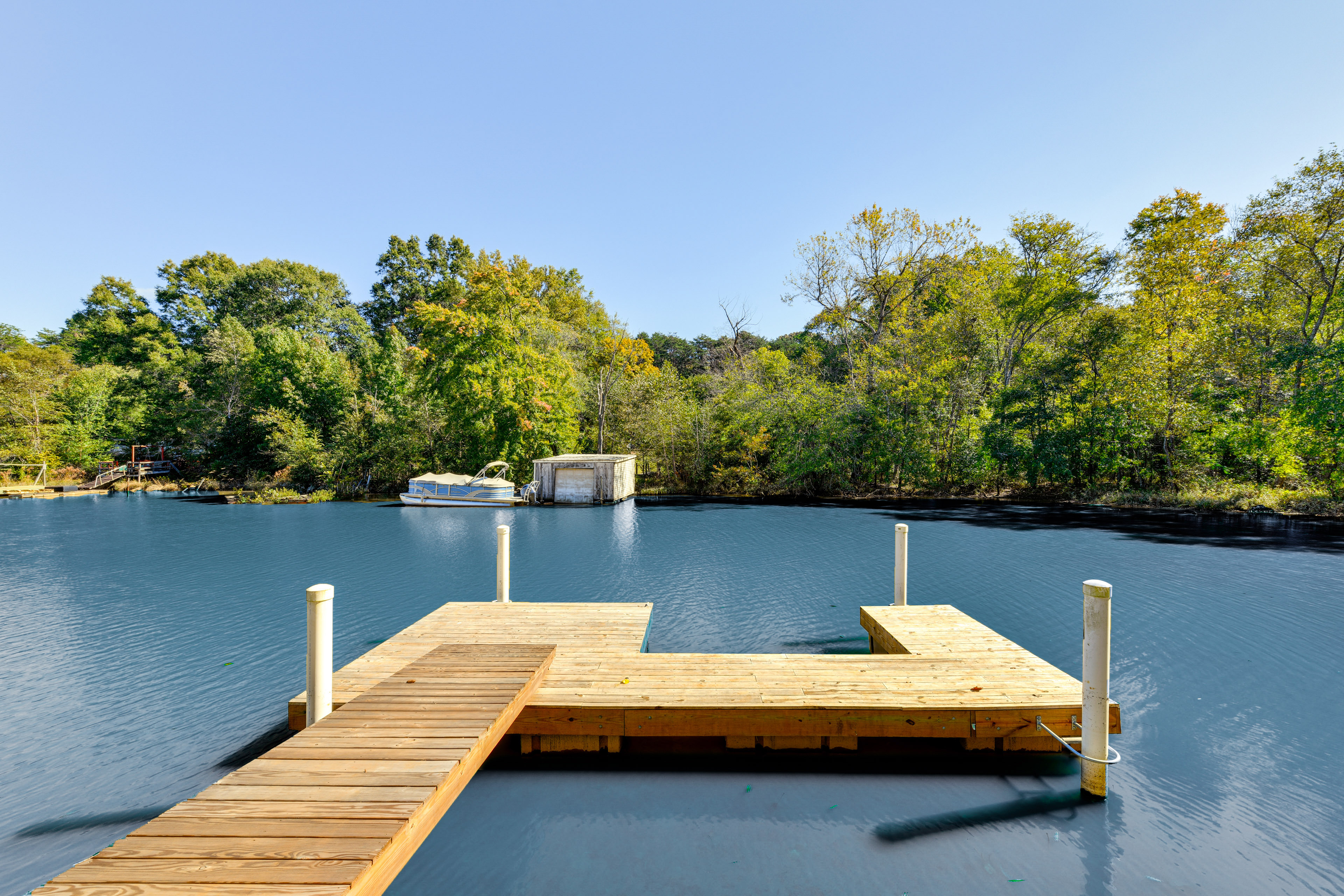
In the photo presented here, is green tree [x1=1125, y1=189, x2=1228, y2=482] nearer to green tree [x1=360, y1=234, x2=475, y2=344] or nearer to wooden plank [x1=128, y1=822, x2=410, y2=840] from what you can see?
wooden plank [x1=128, y1=822, x2=410, y2=840]

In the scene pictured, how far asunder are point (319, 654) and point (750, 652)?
14.9ft

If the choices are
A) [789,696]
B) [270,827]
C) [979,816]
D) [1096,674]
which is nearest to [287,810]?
[270,827]

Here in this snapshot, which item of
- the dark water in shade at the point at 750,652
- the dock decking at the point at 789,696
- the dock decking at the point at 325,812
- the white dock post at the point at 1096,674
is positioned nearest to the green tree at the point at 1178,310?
the dark water in shade at the point at 750,652

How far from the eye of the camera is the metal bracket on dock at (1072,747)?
142 inches

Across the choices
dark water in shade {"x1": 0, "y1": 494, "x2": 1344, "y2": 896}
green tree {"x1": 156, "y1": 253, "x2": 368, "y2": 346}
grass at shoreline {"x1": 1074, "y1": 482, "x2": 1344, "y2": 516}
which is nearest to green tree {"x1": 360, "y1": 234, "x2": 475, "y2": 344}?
green tree {"x1": 156, "y1": 253, "x2": 368, "y2": 346}

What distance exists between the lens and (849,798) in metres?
3.89

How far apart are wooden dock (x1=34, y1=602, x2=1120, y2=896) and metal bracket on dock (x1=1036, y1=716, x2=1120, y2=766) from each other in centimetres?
4

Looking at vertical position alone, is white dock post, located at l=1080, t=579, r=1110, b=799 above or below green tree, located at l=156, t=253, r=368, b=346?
below

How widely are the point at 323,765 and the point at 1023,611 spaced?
28.5 ft

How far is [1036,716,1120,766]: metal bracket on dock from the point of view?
3.61m

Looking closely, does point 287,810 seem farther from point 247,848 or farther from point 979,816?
point 979,816

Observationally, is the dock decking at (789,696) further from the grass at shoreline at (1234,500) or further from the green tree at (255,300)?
the green tree at (255,300)

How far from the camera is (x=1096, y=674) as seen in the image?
134 inches

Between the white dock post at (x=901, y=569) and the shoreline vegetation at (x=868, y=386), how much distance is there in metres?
18.3
